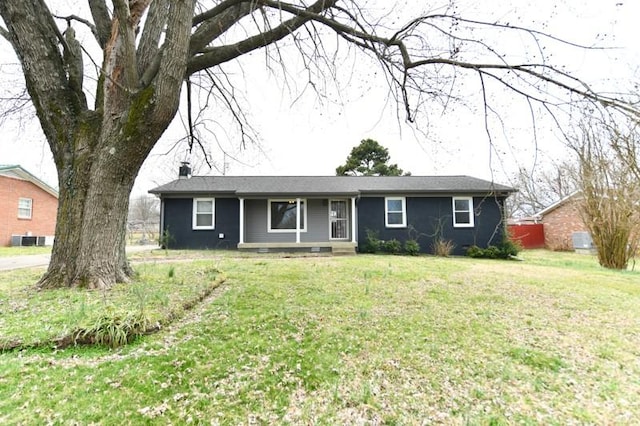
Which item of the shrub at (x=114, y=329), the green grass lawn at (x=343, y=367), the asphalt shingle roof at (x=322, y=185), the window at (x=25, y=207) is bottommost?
the green grass lawn at (x=343, y=367)

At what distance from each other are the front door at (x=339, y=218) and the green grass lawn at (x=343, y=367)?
919 cm

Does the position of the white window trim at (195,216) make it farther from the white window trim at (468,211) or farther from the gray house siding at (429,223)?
the white window trim at (468,211)

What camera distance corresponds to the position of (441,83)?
479 cm

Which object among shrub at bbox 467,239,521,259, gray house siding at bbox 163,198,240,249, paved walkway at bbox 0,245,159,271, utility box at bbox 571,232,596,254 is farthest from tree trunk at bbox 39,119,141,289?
utility box at bbox 571,232,596,254

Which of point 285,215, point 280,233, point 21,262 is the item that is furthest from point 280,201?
point 21,262

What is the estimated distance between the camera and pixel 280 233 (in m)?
13.4

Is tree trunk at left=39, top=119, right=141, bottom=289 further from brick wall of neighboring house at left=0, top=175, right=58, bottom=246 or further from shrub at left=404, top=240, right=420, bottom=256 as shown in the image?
brick wall of neighboring house at left=0, top=175, right=58, bottom=246

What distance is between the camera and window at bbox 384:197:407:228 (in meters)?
13.5

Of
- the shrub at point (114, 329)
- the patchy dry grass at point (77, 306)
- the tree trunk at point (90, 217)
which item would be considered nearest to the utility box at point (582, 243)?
the patchy dry grass at point (77, 306)

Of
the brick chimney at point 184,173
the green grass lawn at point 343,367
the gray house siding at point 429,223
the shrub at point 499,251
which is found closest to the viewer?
the green grass lawn at point 343,367

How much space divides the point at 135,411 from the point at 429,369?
2335mm

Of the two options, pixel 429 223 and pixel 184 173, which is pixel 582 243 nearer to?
pixel 429 223

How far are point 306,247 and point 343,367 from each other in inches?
391

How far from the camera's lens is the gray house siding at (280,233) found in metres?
13.4
